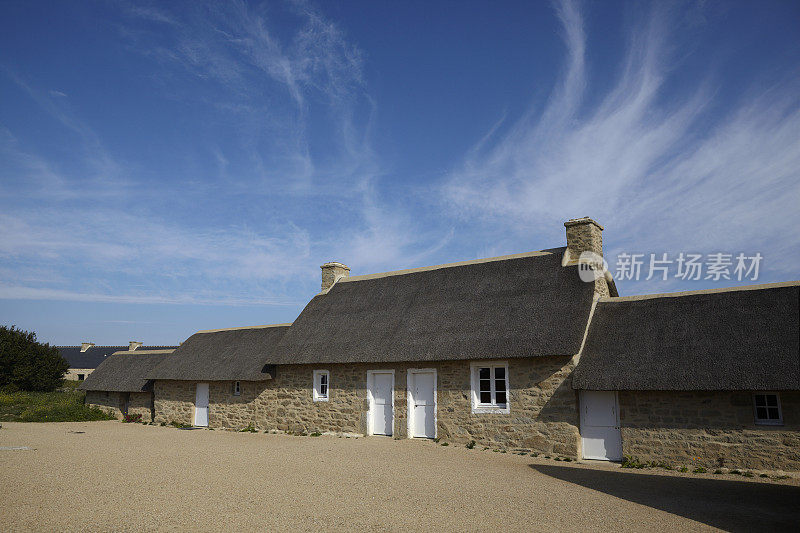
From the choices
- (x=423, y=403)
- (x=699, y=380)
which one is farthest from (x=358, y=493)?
(x=699, y=380)

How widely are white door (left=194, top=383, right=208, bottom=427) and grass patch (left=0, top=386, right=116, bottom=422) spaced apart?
6.00 metres

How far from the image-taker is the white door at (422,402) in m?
14.2

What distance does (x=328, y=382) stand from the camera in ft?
52.7

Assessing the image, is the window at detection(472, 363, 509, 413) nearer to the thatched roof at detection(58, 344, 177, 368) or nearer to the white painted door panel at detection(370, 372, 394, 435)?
the white painted door panel at detection(370, 372, 394, 435)

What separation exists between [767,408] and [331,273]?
1396 centimetres

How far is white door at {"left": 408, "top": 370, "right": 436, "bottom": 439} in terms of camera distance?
14.2 meters

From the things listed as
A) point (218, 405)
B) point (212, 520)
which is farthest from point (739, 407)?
point (218, 405)

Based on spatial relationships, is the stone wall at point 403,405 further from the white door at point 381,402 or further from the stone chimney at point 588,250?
the stone chimney at point 588,250

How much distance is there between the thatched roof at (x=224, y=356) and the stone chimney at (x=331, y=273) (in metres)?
2.11

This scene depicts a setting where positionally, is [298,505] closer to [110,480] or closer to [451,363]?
[110,480]

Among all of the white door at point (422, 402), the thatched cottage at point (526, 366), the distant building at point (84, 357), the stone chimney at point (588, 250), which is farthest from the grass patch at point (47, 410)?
the stone chimney at point (588, 250)

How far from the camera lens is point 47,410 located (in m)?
21.9

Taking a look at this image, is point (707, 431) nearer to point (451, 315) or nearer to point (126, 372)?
point (451, 315)

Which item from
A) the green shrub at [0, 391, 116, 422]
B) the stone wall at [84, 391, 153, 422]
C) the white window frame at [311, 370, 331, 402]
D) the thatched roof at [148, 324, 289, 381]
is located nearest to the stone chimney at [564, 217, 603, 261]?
the white window frame at [311, 370, 331, 402]
